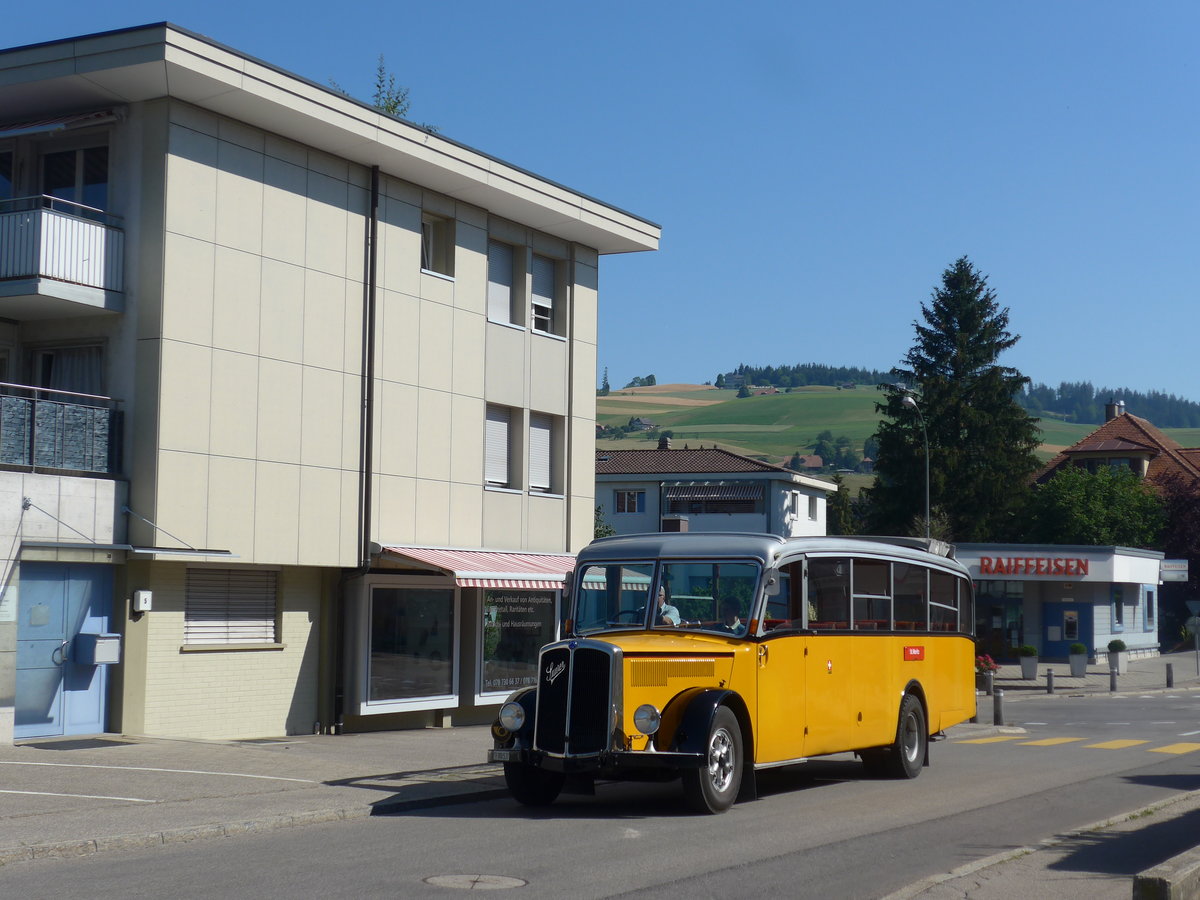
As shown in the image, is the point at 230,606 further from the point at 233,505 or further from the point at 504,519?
the point at 504,519

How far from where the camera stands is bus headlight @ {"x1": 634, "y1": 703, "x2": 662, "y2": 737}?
42.4 ft

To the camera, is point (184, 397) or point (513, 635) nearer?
point (184, 397)

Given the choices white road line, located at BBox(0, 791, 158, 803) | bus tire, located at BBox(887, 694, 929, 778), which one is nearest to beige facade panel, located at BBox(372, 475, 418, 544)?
bus tire, located at BBox(887, 694, 929, 778)

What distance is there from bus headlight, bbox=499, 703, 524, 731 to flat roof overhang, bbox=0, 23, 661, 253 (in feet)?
33.4

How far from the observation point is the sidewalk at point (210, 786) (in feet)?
36.8

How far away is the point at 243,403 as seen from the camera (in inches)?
807

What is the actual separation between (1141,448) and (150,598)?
74.1 metres

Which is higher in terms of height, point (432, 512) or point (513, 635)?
point (432, 512)

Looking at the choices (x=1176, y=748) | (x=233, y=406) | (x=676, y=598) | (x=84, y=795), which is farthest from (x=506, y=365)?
(x=84, y=795)

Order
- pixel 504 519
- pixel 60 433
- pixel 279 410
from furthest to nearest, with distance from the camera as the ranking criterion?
1. pixel 504 519
2. pixel 279 410
3. pixel 60 433

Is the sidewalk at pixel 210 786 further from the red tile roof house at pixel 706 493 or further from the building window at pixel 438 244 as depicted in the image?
the red tile roof house at pixel 706 493

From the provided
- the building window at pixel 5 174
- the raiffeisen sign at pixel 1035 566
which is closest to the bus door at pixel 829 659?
the building window at pixel 5 174

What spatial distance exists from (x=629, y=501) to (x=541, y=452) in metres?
43.0

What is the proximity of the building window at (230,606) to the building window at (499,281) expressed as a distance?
23.5 ft
